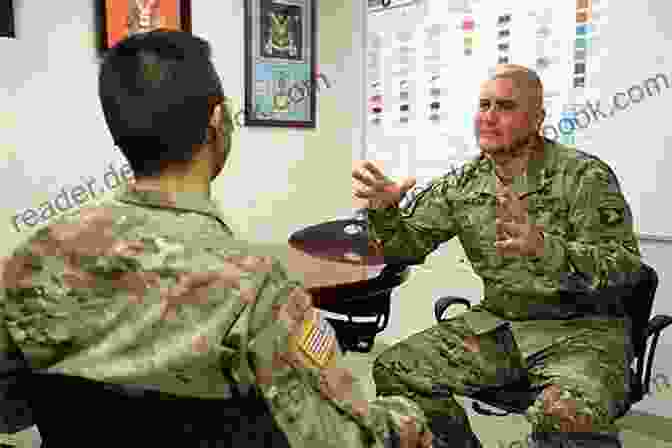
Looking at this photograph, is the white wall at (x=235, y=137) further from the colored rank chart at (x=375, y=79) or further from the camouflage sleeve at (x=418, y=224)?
the camouflage sleeve at (x=418, y=224)

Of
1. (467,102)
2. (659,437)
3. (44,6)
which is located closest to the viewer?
(659,437)

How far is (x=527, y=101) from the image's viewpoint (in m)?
2.09

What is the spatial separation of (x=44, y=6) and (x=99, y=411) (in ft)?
8.22

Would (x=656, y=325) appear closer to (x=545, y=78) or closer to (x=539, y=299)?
(x=539, y=299)

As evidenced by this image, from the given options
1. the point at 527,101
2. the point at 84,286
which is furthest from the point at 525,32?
the point at 84,286

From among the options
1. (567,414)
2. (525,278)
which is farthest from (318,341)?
(525,278)

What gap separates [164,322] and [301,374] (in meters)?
0.19

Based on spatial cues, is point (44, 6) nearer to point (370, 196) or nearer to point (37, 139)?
point (37, 139)

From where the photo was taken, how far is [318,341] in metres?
0.86

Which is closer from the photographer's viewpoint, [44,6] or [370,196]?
[370,196]

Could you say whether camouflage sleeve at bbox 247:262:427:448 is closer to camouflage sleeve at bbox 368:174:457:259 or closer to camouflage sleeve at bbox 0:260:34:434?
camouflage sleeve at bbox 0:260:34:434

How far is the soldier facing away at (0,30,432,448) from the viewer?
0.79 metres

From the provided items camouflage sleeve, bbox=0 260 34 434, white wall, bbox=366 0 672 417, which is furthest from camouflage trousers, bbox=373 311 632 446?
camouflage sleeve, bbox=0 260 34 434

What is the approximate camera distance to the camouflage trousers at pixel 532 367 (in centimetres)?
172
